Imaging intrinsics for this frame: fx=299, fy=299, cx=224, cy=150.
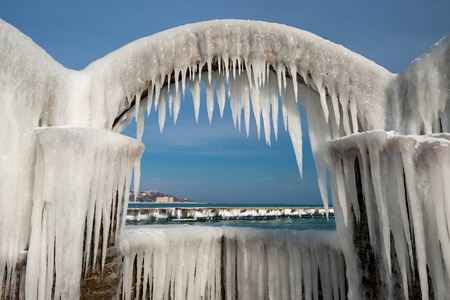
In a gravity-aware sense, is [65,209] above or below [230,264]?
above

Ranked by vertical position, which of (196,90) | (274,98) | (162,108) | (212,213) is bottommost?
(212,213)

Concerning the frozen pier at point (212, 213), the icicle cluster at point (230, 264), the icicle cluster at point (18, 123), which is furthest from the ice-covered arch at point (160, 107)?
the frozen pier at point (212, 213)

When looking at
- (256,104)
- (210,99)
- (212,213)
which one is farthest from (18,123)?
(212,213)

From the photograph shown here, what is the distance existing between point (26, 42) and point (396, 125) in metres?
4.91

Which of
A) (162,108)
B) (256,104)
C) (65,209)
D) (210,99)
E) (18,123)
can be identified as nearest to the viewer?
(65,209)

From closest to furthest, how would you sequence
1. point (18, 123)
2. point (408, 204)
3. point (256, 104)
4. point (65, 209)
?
1. point (408, 204)
2. point (65, 209)
3. point (18, 123)
4. point (256, 104)

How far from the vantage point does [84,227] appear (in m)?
3.44

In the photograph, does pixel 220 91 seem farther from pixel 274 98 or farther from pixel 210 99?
pixel 274 98

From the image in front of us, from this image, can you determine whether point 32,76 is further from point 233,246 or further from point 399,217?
point 399,217

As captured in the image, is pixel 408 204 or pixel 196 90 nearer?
pixel 408 204

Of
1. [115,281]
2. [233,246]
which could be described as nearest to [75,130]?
[115,281]

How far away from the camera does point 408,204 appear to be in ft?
10.5

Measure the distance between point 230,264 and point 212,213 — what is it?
105 ft

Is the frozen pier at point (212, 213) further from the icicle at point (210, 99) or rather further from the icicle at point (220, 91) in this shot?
the icicle at point (220, 91)
